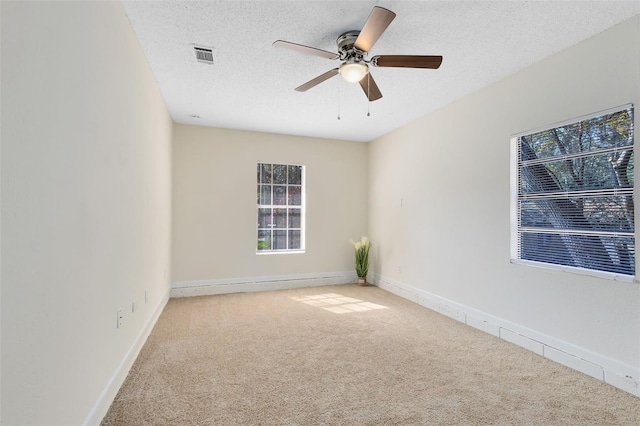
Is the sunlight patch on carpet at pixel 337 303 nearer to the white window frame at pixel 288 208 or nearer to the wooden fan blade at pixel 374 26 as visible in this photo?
the white window frame at pixel 288 208

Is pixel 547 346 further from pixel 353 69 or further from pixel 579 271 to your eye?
pixel 353 69

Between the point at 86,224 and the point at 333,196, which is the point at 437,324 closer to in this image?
the point at 333,196

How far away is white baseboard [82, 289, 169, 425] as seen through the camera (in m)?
1.76

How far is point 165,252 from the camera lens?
4.09 meters

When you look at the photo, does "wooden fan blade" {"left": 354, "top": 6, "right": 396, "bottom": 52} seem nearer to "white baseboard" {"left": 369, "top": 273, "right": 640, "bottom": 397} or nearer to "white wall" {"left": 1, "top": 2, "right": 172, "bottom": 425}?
"white wall" {"left": 1, "top": 2, "right": 172, "bottom": 425}

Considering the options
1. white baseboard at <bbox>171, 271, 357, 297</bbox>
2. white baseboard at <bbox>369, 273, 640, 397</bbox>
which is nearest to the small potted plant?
white baseboard at <bbox>171, 271, 357, 297</bbox>

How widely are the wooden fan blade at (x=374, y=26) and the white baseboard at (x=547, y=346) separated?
2820 mm

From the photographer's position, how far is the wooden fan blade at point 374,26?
1857mm

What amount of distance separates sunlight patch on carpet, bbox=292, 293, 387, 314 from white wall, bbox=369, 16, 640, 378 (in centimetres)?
77

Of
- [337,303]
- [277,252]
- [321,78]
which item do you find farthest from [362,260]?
[321,78]

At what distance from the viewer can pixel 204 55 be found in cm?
273

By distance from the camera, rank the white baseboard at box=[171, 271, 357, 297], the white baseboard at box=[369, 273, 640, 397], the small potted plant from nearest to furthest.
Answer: the white baseboard at box=[369, 273, 640, 397] → the white baseboard at box=[171, 271, 357, 297] → the small potted plant

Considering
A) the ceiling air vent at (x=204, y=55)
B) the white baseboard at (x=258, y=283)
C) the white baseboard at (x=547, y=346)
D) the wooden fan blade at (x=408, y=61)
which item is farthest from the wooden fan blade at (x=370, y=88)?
the white baseboard at (x=258, y=283)

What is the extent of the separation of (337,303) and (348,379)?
6.88 ft
